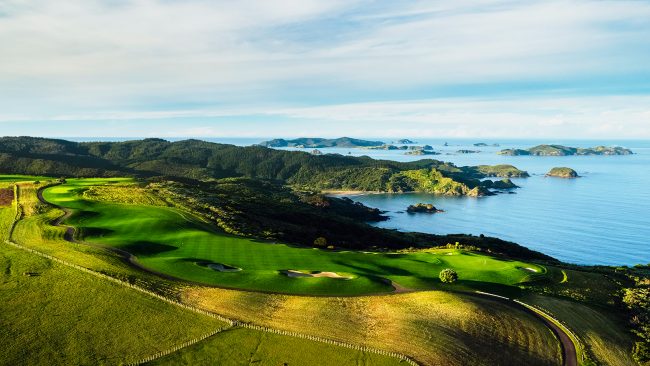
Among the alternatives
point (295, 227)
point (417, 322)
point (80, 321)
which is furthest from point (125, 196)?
point (417, 322)

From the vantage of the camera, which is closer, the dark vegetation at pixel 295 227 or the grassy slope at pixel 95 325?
the grassy slope at pixel 95 325

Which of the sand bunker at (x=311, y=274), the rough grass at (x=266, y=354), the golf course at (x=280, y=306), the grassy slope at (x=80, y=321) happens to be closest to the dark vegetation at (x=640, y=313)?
the golf course at (x=280, y=306)

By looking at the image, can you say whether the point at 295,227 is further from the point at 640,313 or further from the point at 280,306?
the point at 640,313

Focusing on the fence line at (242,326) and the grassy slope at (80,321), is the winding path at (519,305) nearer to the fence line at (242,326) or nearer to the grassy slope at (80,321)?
Answer: the fence line at (242,326)

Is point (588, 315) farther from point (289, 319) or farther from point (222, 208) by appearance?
point (222, 208)

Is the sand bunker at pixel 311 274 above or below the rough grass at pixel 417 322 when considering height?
above

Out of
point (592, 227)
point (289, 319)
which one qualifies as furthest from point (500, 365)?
point (592, 227)
